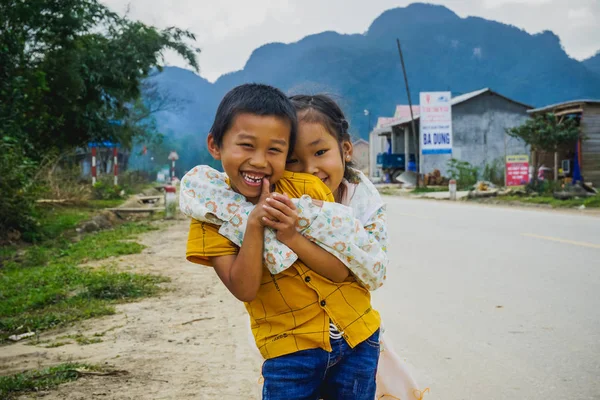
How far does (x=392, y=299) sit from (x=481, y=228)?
18.6 feet

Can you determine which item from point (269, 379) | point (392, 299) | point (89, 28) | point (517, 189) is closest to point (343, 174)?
point (269, 379)

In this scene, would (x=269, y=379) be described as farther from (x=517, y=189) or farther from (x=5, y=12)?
(x=517, y=189)

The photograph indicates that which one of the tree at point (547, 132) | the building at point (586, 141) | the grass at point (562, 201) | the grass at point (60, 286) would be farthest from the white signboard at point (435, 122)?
Result: the grass at point (60, 286)

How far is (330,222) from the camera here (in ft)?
6.03

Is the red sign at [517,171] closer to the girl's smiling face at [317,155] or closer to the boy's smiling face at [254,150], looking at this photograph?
the girl's smiling face at [317,155]

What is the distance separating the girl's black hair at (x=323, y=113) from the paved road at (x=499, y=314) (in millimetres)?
1683

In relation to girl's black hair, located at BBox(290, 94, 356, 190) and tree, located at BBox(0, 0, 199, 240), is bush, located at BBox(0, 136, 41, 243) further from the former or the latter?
girl's black hair, located at BBox(290, 94, 356, 190)

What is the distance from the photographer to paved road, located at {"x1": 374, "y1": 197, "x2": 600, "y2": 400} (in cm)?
331

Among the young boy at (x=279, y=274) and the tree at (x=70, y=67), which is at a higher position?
the tree at (x=70, y=67)

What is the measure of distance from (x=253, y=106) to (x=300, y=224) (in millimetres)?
403

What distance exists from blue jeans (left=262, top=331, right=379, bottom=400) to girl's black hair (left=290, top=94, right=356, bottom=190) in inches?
27.5

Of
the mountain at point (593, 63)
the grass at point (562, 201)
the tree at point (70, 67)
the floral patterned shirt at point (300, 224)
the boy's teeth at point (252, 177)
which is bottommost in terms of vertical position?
the grass at point (562, 201)

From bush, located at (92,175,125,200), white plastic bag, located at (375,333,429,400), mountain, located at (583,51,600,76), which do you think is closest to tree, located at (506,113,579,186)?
bush, located at (92,175,125,200)

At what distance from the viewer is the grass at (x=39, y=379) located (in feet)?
10.2
